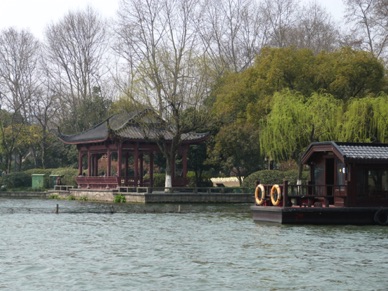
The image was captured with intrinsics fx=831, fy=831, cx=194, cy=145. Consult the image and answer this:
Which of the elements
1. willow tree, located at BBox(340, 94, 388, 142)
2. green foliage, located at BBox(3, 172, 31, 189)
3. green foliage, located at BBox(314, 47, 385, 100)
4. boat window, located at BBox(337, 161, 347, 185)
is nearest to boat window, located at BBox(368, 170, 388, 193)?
boat window, located at BBox(337, 161, 347, 185)

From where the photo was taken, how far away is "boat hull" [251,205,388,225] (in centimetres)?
2927

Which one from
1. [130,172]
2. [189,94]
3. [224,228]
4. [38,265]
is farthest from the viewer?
[130,172]

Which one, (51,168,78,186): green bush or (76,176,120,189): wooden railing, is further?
(51,168,78,186): green bush

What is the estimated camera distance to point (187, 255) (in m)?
21.8

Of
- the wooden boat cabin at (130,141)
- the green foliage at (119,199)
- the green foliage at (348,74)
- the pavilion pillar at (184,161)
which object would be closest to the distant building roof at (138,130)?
the wooden boat cabin at (130,141)

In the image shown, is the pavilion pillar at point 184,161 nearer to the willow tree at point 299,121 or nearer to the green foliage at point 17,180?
the willow tree at point 299,121

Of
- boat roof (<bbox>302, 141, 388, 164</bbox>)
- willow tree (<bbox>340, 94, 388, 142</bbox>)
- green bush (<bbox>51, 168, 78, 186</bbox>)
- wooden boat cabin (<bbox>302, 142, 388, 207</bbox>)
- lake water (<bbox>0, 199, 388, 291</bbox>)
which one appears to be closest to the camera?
lake water (<bbox>0, 199, 388, 291</bbox>)

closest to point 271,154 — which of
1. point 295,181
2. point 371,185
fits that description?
point 295,181

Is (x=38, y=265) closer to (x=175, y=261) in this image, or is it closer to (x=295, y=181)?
(x=175, y=261)

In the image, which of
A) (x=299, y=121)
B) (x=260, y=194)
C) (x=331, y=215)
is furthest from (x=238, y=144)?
(x=331, y=215)

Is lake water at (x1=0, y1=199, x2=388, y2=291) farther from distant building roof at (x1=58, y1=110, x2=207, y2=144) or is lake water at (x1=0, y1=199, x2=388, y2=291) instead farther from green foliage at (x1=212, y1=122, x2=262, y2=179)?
green foliage at (x1=212, y1=122, x2=262, y2=179)

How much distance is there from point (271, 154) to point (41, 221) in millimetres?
17649

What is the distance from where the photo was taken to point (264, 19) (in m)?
69.7

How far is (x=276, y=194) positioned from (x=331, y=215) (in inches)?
87.8
